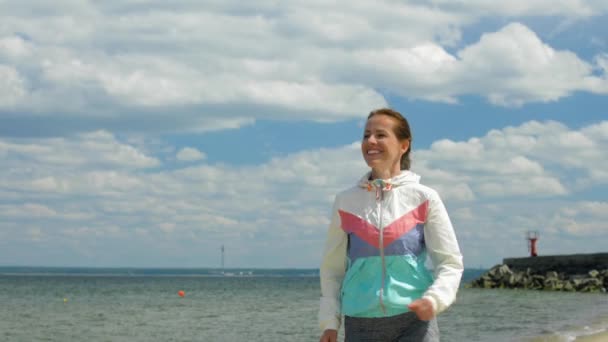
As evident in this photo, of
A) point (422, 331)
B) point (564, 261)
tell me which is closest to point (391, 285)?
point (422, 331)

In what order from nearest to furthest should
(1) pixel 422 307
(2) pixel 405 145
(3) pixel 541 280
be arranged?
(1) pixel 422 307, (2) pixel 405 145, (3) pixel 541 280

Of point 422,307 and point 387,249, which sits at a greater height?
point 387,249

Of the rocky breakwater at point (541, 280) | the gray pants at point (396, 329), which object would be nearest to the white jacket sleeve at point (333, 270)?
the gray pants at point (396, 329)

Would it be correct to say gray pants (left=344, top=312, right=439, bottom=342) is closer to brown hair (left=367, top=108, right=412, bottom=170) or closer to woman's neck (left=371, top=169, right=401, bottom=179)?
woman's neck (left=371, top=169, right=401, bottom=179)

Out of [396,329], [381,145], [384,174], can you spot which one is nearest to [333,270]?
[396,329]

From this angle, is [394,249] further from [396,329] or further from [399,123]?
[399,123]

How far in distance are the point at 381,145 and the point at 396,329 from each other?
820 mm

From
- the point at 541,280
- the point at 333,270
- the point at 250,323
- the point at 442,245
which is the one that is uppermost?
the point at 442,245

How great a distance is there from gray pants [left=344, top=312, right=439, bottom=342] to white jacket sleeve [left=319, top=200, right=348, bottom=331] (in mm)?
124

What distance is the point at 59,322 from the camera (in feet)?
94.6

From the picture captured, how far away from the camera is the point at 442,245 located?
134 inches

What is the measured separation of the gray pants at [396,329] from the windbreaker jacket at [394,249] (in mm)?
43

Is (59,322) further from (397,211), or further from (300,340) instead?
(397,211)

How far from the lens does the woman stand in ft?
11.1
